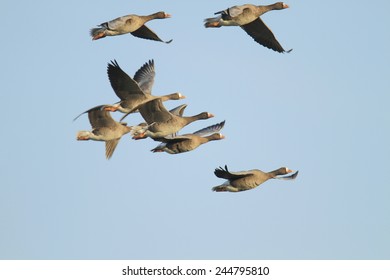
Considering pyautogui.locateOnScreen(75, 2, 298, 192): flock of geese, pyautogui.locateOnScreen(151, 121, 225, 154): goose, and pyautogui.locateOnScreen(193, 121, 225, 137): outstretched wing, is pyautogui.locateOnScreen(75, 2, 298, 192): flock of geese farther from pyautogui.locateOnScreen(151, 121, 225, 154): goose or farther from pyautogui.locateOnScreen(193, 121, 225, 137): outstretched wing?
pyautogui.locateOnScreen(193, 121, 225, 137): outstretched wing

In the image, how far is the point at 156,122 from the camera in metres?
28.3

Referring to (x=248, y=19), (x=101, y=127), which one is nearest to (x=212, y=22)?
(x=248, y=19)

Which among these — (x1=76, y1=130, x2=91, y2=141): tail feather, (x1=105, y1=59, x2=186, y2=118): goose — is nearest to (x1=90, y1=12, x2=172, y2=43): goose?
(x1=105, y1=59, x2=186, y2=118): goose

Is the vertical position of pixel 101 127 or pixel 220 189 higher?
pixel 101 127

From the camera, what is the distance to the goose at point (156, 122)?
28.1 meters

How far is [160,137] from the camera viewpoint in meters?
28.4

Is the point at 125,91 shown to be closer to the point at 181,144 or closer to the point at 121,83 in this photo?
the point at 121,83

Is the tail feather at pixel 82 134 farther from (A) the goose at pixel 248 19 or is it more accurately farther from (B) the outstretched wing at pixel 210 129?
(A) the goose at pixel 248 19

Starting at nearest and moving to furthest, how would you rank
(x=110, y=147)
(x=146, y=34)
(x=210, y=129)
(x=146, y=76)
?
(x=110, y=147)
(x=210, y=129)
(x=146, y=34)
(x=146, y=76)

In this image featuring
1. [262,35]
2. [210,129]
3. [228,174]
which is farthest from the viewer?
[262,35]

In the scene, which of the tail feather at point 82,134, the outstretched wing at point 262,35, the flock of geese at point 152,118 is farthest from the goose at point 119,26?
the outstretched wing at point 262,35

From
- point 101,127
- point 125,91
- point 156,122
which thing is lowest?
point 156,122

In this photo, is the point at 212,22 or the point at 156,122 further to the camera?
the point at 212,22

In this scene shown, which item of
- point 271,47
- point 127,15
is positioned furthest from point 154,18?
point 271,47
